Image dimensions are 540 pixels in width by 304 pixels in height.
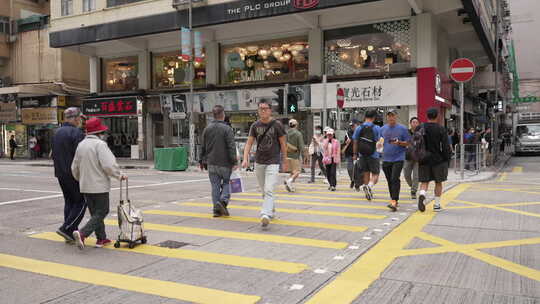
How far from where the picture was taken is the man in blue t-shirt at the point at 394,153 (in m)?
8.41

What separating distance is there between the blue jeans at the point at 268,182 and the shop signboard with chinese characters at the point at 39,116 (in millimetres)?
27632

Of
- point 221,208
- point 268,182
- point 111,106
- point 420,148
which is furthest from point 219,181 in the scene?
point 111,106

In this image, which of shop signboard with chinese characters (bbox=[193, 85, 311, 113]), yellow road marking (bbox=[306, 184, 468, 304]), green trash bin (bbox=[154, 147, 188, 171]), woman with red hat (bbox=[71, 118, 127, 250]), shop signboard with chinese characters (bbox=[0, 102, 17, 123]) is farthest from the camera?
shop signboard with chinese characters (bbox=[0, 102, 17, 123])

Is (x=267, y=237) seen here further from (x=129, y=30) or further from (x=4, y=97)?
(x=4, y=97)

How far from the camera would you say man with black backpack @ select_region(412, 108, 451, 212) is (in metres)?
8.05

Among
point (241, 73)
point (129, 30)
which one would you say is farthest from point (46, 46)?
point (241, 73)

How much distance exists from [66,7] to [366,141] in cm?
2468

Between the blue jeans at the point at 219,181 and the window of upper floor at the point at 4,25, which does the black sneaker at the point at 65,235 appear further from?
the window of upper floor at the point at 4,25

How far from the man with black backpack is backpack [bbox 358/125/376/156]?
1.34 metres

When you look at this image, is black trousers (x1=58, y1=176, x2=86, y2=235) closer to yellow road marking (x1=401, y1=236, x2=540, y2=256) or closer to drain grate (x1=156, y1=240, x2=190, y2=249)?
drain grate (x1=156, y1=240, x2=190, y2=249)

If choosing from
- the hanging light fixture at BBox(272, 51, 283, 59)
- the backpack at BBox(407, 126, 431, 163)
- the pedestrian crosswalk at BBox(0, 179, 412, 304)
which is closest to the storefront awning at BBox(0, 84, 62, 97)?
the hanging light fixture at BBox(272, 51, 283, 59)

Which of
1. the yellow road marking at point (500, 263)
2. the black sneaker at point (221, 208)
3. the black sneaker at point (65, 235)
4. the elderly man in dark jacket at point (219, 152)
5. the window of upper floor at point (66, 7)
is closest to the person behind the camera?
the yellow road marking at point (500, 263)

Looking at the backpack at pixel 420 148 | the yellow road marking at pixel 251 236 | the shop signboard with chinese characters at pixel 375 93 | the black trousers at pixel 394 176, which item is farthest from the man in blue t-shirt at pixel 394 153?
the shop signboard with chinese characters at pixel 375 93

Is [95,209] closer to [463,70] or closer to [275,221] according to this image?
→ [275,221]
